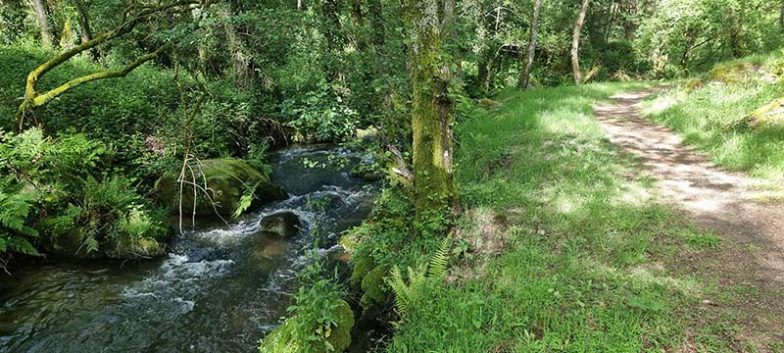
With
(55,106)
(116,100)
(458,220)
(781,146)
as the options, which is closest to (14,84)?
(55,106)

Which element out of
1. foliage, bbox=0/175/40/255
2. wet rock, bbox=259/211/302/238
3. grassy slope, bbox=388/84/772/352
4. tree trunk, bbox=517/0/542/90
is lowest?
wet rock, bbox=259/211/302/238

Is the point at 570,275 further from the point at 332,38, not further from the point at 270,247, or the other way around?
the point at 270,247

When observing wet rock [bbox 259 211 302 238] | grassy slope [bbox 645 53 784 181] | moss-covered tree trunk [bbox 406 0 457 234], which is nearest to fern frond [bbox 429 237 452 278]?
moss-covered tree trunk [bbox 406 0 457 234]

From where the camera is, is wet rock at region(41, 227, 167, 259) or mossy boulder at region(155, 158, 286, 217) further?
mossy boulder at region(155, 158, 286, 217)

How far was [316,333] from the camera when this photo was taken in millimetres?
4648

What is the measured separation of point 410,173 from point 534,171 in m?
2.69

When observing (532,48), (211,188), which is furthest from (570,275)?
(532,48)

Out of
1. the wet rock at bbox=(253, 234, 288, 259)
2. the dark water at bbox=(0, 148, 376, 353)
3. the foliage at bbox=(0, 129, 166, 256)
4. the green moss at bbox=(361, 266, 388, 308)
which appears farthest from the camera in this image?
the wet rock at bbox=(253, 234, 288, 259)

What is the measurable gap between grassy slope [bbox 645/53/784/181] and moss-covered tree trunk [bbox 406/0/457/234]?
4.89m

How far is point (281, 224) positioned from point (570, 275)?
6188mm

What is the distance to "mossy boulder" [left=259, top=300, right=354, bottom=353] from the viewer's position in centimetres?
454

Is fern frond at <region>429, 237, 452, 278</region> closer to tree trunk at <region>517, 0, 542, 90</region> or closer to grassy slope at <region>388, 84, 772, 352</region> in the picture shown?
grassy slope at <region>388, 84, 772, 352</region>

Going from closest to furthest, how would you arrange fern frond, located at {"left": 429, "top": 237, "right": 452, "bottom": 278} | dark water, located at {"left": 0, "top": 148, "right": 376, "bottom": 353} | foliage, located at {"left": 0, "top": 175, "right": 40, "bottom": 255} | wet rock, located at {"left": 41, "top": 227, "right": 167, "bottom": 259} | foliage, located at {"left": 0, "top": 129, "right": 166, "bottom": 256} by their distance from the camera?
fern frond, located at {"left": 429, "top": 237, "right": 452, "bottom": 278}, dark water, located at {"left": 0, "top": 148, "right": 376, "bottom": 353}, foliage, located at {"left": 0, "top": 175, "right": 40, "bottom": 255}, foliage, located at {"left": 0, "top": 129, "right": 166, "bottom": 256}, wet rock, located at {"left": 41, "top": 227, "right": 167, "bottom": 259}

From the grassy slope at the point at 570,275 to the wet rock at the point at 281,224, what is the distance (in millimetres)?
4125
